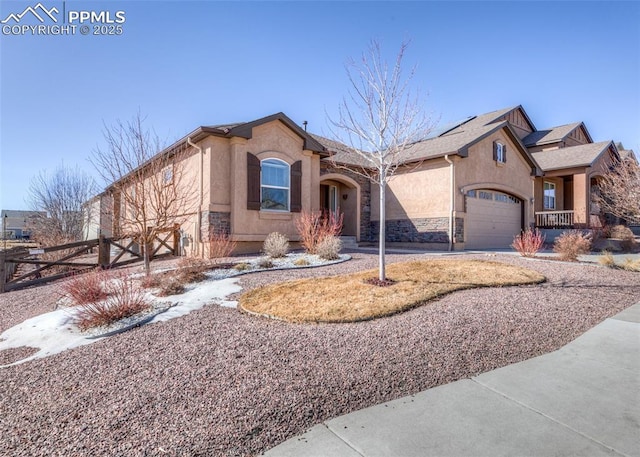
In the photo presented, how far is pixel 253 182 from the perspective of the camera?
1237cm

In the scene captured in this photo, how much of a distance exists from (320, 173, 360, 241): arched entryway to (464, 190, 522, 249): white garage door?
5167mm

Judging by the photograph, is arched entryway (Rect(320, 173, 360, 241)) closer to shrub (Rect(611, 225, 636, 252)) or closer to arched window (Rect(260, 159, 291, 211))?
arched window (Rect(260, 159, 291, 211))

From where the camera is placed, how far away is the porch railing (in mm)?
20766

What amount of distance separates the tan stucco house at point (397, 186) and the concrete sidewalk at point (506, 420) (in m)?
6.70

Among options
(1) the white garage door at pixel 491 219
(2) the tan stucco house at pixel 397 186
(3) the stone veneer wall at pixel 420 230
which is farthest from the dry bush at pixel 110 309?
(1) the white garage door at pixel 491 219

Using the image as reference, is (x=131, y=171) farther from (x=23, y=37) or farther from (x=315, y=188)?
(x=315, y=188)

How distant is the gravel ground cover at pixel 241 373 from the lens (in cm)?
252

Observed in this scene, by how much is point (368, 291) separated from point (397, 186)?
11.7 m

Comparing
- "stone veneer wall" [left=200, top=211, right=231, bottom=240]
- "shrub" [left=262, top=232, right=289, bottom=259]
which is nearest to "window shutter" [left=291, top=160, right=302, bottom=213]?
"stone veneer wall" [left=200, top=211, right=231, bottom=240]

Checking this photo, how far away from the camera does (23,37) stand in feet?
26.0

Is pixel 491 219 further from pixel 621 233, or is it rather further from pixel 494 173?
pixel 621 233

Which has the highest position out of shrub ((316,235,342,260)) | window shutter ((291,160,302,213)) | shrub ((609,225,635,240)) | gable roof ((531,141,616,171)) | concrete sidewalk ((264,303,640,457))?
gable roof ((531,141,616,171))

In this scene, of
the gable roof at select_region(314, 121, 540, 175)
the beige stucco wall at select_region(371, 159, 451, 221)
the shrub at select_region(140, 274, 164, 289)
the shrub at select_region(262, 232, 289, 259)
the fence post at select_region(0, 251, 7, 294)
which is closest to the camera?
the shrub at select_region(140, 274, 164, 289)

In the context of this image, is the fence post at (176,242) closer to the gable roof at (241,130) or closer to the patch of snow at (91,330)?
the gable roof at (241,130)
